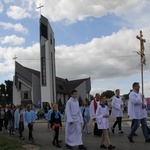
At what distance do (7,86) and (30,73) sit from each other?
44.9 metres

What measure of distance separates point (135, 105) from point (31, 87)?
61.9 meters

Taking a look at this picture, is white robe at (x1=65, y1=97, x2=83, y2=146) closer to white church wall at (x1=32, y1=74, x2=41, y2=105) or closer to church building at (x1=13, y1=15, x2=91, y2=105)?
church building at (x1=13, y1=15, x2=91, y2=105)

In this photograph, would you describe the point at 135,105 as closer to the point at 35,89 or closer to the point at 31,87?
the point at 35,89

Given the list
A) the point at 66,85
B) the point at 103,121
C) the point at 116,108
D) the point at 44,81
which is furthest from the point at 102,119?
the point at 66,85

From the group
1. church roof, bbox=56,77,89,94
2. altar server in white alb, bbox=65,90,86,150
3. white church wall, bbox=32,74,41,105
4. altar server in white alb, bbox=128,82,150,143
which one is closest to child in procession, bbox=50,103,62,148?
altar server in white alb, bbox=65,90,86,150

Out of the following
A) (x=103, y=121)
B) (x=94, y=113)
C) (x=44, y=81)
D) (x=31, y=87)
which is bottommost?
(x=103, y=121)

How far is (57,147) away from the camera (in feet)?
40.7

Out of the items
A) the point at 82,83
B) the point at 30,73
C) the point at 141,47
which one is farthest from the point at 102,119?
the point at 82,83

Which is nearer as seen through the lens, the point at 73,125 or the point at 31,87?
the point at 73,125

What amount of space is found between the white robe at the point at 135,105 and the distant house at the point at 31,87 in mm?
54339

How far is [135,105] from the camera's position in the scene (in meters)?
12.4

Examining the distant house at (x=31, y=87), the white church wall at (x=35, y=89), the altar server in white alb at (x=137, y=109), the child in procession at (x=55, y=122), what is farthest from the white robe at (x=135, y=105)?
the white church wall at (x=35, y=89)

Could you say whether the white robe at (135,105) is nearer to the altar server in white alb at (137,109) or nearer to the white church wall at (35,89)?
the altar server in white alb at (137,109)

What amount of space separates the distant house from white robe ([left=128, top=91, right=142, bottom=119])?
178 feet
